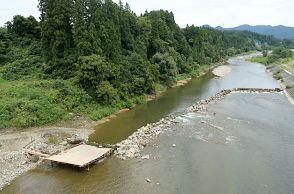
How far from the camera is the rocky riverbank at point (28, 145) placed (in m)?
28.4

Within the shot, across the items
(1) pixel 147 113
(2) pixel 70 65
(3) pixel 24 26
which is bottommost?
(1) pixel 147 113

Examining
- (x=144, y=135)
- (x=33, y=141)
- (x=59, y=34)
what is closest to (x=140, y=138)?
(x=144, y=135)

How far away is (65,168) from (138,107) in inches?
871

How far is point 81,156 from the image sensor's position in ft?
97.1

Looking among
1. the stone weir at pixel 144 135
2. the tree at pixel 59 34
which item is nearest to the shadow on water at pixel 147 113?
the stone weir at pixel 144 135

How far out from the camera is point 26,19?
2357 inches

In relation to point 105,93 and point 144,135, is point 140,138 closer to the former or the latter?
point 144,135

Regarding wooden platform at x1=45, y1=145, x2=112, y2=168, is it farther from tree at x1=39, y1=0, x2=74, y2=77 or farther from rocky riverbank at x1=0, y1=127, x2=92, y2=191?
tree at x1=39, y1=0, x2=74, y2=77

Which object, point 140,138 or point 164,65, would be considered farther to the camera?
point 164,65

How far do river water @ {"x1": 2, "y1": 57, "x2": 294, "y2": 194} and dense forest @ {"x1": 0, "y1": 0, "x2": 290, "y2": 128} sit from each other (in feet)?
15.5

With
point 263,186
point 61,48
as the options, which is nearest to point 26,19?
point 61,48

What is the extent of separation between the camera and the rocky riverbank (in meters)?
28.4

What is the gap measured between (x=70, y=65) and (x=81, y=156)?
68.1 feet

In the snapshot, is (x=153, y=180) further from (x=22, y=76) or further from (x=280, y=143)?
(x=22, y=76)
